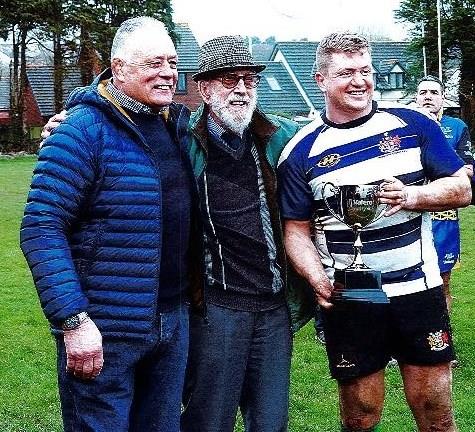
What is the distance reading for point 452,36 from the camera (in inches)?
1394

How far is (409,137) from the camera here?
3684mm

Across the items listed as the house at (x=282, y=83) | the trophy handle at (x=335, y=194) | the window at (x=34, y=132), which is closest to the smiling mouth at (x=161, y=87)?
the trophy handle at (x=335, y=194)

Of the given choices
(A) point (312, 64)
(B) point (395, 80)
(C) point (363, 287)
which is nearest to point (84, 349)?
(C) point (363, 287)

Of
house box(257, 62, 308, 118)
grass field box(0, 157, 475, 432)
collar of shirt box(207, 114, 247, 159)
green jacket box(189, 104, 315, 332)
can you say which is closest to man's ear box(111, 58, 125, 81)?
green jacket box(189, 104, 315, 332)

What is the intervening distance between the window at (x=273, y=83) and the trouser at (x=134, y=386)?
48191 millimetres

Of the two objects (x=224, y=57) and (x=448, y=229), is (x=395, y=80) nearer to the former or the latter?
(x=448, y=229)

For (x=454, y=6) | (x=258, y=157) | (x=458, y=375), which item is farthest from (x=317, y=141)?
(x=454, y=6)

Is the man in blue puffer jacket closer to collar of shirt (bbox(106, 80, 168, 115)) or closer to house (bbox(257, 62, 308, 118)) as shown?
collar of shirt (bbox(106, 80, 168, 115))

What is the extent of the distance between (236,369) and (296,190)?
856mm

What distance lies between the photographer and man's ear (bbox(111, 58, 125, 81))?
3.41 metres

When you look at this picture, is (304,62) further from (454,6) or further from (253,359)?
(253,359)

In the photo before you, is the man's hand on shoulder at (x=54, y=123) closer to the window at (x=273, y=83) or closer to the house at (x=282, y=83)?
the house at (x=282, y=83)

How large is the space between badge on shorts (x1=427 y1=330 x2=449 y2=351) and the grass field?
168cm

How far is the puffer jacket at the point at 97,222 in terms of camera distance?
3119 millimetres
